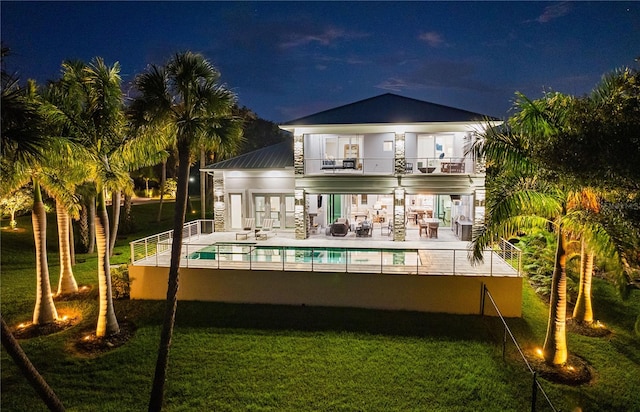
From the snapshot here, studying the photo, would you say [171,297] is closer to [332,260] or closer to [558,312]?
[332,260]

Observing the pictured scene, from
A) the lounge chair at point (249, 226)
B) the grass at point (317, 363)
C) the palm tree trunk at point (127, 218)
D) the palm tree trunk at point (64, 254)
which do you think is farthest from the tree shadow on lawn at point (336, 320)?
the palm tree trunk at point (127, 218)

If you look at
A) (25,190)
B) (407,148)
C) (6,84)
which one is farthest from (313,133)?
(25,190)

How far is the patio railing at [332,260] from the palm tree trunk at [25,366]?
23.9 ft

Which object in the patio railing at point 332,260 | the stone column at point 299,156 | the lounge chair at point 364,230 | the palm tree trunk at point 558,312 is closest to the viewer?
the palm tree trunk at point 558,312

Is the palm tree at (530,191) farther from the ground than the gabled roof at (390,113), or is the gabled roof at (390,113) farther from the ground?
A: the gabled roof at (390,113)

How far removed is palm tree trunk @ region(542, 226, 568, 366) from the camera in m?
8.74

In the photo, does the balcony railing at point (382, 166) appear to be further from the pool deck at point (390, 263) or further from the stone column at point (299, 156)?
the pool deck at point (390, 263)

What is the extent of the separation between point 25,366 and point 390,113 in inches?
655

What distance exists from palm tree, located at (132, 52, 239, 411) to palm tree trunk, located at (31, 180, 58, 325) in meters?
6.01

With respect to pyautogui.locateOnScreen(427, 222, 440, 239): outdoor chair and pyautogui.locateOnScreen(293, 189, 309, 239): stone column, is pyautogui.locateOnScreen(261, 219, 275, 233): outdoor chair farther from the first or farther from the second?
pyautogui.locateOnScreen(427, 222, 440, 239): outdoor chair

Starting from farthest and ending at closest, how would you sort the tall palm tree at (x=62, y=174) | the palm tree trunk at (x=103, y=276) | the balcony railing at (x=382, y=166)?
the balcony railing at (x=382, y=166) < the palm tree trunk at (x=103, y=276) < the tall palm tree at (x=62, y=174)

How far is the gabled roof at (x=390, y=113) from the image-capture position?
57.0 ft

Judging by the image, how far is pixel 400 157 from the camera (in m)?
17.7

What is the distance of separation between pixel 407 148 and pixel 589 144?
1118cm
